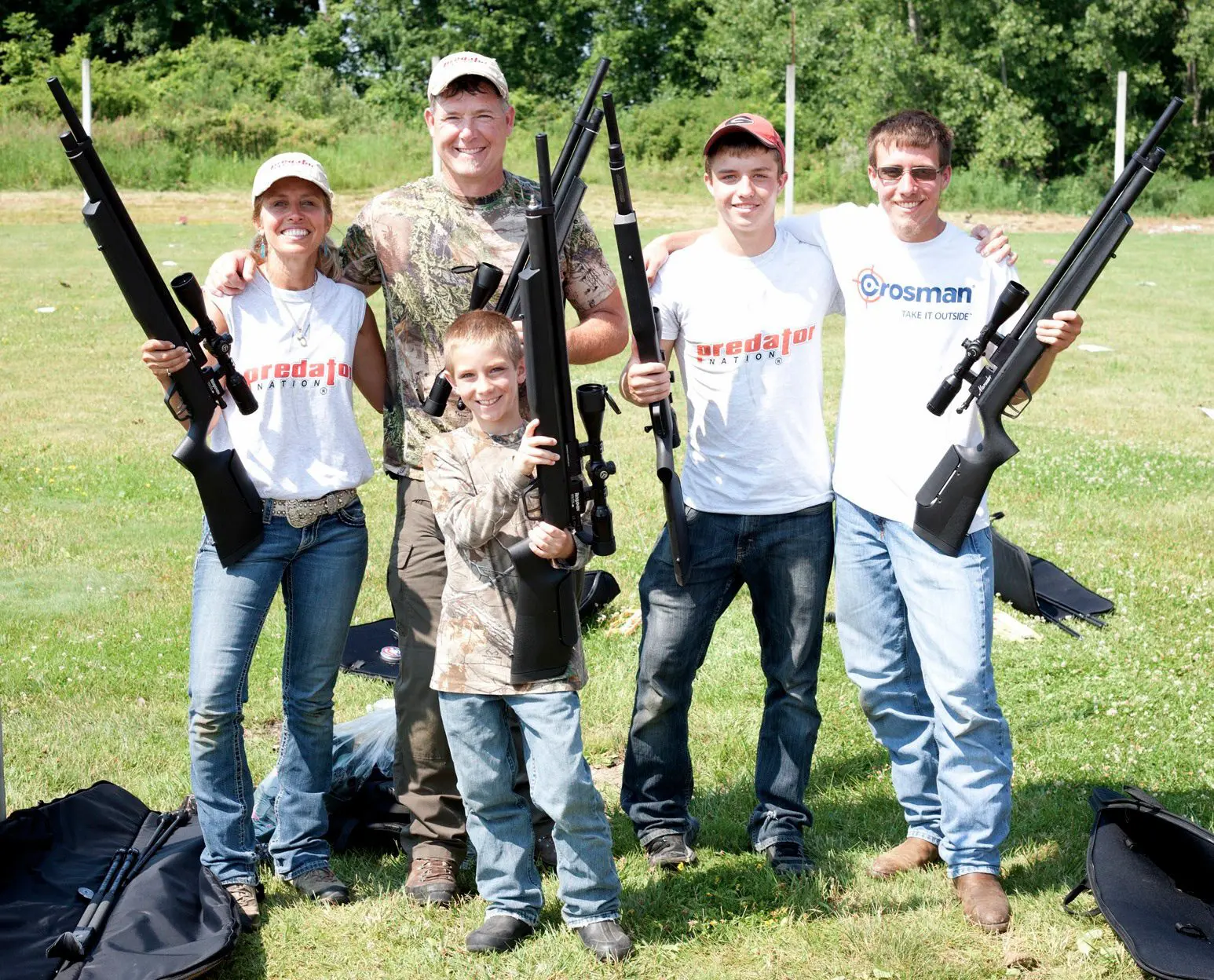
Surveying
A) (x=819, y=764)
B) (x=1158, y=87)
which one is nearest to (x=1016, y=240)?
(x=1158, y=87)

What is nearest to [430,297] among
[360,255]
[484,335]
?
[360,255]

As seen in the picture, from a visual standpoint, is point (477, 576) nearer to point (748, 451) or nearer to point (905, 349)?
point (748, 451)

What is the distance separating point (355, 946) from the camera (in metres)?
4.52

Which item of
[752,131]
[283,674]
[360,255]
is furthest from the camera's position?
[360,255]

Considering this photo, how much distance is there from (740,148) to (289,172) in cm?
157

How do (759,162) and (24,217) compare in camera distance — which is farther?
(24,217)

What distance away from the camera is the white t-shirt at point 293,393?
4.64 m

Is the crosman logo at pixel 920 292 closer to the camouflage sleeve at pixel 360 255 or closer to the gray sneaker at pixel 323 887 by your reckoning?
the camouflage sleeve at pixel 360 255

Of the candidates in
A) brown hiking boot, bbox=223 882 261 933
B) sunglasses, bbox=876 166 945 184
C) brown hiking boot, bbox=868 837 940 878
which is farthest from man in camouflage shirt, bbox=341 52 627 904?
brown hiking boot, bbox=868 837 940 878

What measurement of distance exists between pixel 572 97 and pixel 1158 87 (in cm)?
2105

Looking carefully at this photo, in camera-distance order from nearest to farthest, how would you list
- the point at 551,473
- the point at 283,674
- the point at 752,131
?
1. the point at 551,473
2. the point at 752,131
3. the point at 283,674

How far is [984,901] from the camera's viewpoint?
4.57 meters

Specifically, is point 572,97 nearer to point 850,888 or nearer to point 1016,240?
point 1016,240

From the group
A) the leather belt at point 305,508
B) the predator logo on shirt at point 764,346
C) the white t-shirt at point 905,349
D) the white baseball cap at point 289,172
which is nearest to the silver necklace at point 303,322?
the white baseball cap at point 289,172
